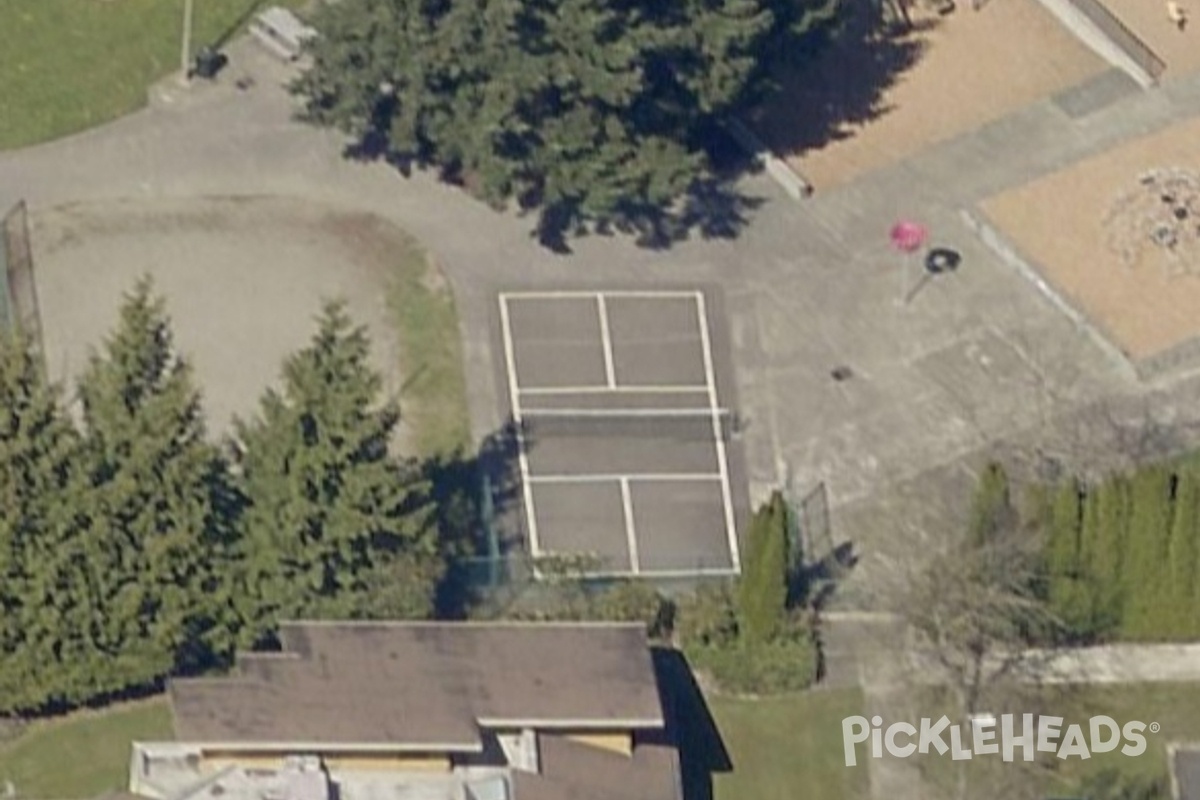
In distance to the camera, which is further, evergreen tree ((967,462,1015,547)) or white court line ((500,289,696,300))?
white court line ((500,289,696,300))

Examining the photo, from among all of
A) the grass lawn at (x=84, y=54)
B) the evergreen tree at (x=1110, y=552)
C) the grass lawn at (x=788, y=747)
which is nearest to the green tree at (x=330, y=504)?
the grass lawn at (x=788, y=747)

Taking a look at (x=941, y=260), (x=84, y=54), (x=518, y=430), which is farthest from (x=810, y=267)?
(x=84, y=54)

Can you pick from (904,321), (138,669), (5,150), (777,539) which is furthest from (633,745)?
(5,150)

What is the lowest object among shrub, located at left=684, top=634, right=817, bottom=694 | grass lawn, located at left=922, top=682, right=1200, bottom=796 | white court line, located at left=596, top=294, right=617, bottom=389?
grass lawn, located at left=922, top=682, right=1200, bottom=796

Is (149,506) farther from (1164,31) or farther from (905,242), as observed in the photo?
(1164,31)

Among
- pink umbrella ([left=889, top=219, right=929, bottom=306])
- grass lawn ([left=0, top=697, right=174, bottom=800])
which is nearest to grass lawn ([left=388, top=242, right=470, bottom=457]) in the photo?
grass lawn ([left=0, top=697, right=174, bottom=800])

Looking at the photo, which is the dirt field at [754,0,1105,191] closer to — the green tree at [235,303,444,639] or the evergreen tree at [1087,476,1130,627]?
the evergreen tree at [1087,476,1130,627]
